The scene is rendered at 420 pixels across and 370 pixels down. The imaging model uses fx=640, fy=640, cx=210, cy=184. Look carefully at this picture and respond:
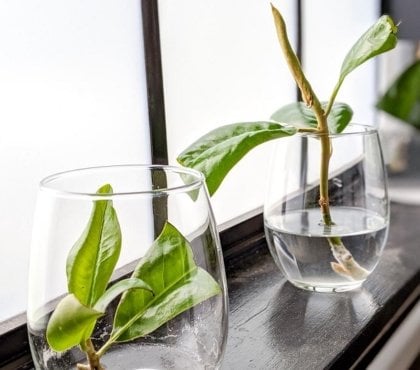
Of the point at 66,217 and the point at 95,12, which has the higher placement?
the point at 95,12

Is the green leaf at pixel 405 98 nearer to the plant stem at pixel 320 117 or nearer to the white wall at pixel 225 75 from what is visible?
the plant stem at pixel 320 117

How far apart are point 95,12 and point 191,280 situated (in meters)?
0.38

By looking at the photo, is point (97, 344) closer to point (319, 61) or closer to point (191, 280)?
point (191, 280)

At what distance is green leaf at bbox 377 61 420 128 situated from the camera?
0.21 metres

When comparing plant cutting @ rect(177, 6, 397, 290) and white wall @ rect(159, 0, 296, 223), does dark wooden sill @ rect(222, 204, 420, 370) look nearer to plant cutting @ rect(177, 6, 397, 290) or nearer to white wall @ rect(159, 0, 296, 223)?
plant cutting @ rect(177, 6, 397, 290)

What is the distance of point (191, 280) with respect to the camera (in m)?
0.48

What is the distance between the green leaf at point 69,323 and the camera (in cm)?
41

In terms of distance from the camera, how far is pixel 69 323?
0.43 meters

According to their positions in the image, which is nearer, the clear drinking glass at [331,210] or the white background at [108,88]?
the white background at [108,88]

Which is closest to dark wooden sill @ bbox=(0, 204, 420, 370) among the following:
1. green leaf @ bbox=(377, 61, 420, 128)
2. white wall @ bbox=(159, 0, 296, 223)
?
Answer: white wall @ bbox=(159, 0, 296, 223)

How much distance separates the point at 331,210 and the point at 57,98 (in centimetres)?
35

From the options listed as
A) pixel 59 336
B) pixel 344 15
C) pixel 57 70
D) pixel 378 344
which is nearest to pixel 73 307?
pixel 59 336

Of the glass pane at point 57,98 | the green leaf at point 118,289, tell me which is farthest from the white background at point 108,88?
the green leaf at point 118,289

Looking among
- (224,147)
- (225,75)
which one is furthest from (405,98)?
(225,75)
